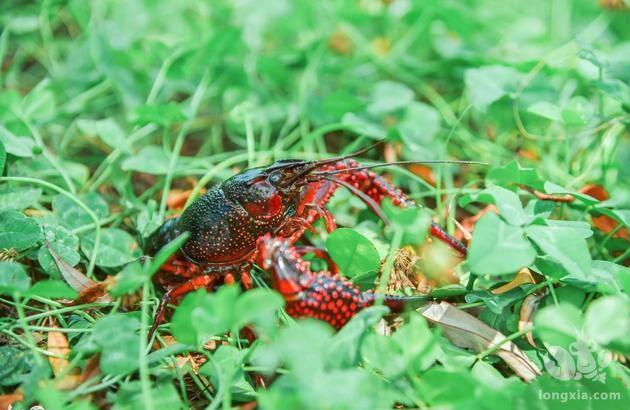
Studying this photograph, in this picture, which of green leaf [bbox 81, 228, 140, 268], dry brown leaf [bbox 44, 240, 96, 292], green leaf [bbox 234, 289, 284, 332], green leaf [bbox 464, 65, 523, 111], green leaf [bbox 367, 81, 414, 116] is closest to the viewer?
green leaf [bbox 234, 289, 284, 332]

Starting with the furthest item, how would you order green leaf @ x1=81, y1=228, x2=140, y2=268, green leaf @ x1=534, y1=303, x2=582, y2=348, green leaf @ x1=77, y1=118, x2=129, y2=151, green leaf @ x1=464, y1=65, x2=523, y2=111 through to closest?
green leaf @ x1=77, y1=118, x2=129, y2=151, green leaf @ x1=464, y1=65, x2=523, y2=111, green leaf @ x1=81, y1=228, x2=140, y2=268, green leaf @ x1=534, y1=303, x2=582, y2=348

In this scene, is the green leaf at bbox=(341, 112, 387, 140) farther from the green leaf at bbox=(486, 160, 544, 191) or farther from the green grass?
the green leaf at bbox=(486, 160, 544, 191)

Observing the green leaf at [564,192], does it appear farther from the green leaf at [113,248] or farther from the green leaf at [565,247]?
the green leaf at [113,248]

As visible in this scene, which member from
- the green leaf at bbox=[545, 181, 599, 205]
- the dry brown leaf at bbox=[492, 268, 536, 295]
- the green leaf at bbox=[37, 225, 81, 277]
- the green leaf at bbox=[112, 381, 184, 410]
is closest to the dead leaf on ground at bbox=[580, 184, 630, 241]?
the green leaf at bbox=[545, 181, 599, 205]

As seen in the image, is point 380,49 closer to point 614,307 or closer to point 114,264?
point 114,264

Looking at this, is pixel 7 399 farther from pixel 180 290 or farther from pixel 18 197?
pixel 18 197
